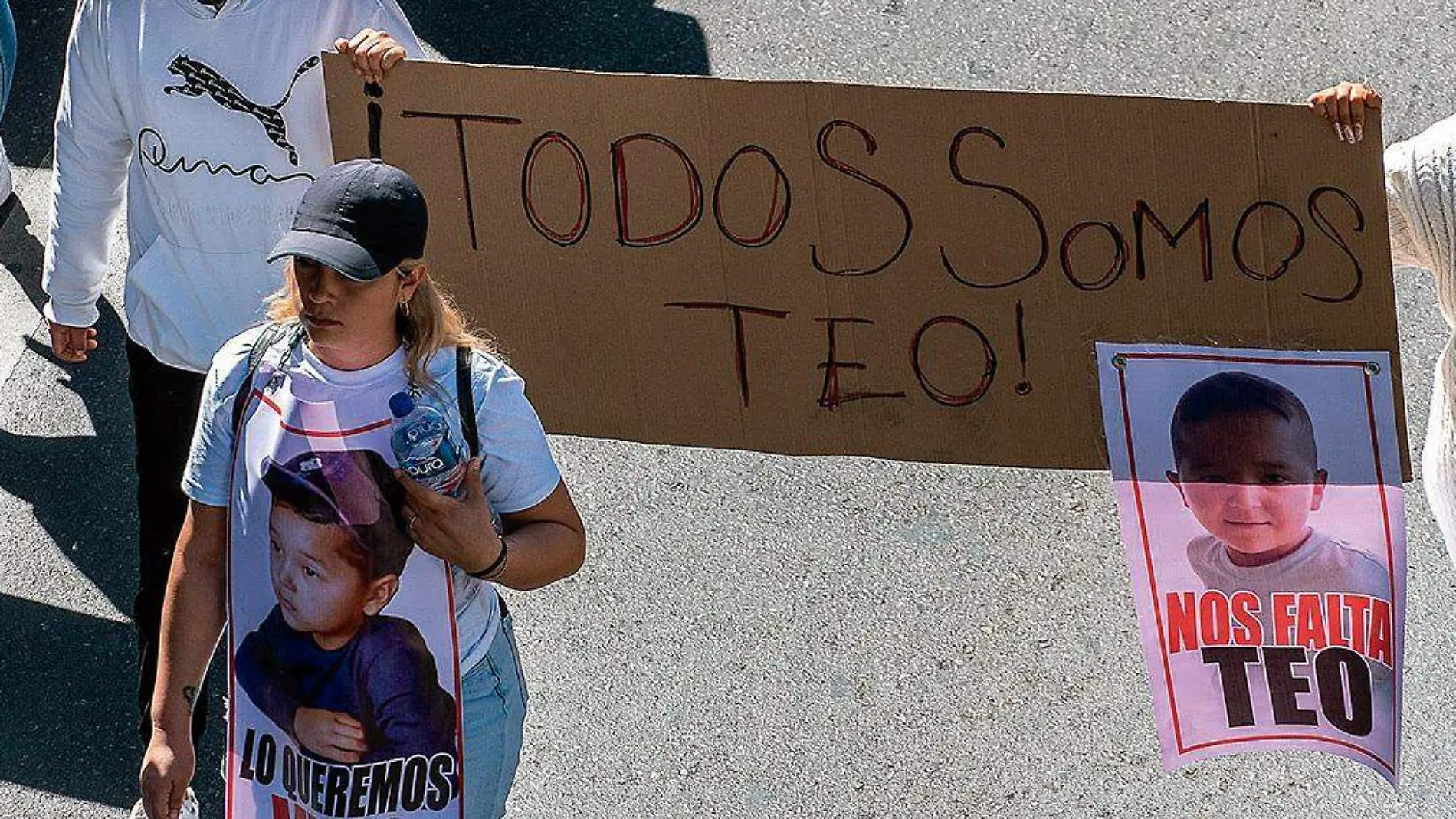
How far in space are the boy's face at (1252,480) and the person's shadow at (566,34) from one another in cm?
270

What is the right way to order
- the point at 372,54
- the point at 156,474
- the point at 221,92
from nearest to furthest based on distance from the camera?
the point at 372,54
the point at 221,92
the point at 156,474

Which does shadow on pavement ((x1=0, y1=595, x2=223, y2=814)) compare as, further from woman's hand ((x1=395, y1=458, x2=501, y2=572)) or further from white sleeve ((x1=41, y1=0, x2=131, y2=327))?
woman's hand ((x1=395, y1=458, x2=501, y2=572))

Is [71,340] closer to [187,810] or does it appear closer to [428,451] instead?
[187,810]

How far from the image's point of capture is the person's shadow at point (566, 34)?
5109mm

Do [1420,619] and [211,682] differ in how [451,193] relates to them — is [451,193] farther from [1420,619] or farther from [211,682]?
[1420,619]

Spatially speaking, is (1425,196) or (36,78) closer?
(1425,196)

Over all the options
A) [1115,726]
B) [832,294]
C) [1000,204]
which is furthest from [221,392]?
[1115,726]

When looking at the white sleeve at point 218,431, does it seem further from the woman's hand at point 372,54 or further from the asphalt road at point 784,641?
the asphalt road at point 784,641

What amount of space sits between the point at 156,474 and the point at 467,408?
1.20 metres

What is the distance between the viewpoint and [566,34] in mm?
5211

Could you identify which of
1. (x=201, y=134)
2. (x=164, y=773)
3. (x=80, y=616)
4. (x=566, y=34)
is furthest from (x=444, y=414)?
(x=566, y=34)

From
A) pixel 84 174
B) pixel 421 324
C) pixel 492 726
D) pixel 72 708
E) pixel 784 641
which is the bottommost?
pixel 784 641

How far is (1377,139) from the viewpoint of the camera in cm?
258

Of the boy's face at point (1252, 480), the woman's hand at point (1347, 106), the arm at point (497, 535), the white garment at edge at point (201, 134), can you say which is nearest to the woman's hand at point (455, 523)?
the arm at point (497, 535)
